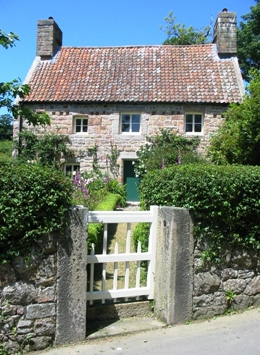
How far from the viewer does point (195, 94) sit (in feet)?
51.5

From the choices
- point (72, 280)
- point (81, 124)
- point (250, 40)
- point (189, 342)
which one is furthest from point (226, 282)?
point (250, 40)

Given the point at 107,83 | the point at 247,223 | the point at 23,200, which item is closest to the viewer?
the point at 23,200

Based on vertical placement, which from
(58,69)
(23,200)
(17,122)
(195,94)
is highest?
(58,69)

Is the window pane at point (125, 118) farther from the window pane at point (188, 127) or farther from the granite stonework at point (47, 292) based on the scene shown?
the granite stonework at point (47, 292)

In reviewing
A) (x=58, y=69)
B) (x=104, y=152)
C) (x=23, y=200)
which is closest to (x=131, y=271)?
(x=23, y=200)

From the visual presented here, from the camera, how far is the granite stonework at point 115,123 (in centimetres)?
1568

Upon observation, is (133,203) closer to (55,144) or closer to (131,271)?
(55,144)

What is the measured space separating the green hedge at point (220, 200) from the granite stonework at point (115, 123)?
1125 cm

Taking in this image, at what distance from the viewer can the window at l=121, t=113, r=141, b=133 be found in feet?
53.2

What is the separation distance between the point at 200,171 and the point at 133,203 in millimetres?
11169

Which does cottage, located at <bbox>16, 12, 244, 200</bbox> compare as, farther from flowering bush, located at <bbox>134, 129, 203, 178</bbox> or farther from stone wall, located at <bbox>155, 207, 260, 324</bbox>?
stone wall, located at <bbox>155, 207, 260, 324</bbox>

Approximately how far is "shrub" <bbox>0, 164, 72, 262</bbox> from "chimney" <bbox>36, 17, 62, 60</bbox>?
15885 millimetres

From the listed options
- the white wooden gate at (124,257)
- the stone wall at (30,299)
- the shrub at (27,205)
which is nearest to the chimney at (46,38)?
the white wooden gate at (124,257)

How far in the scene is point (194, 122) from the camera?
16.0 metres
